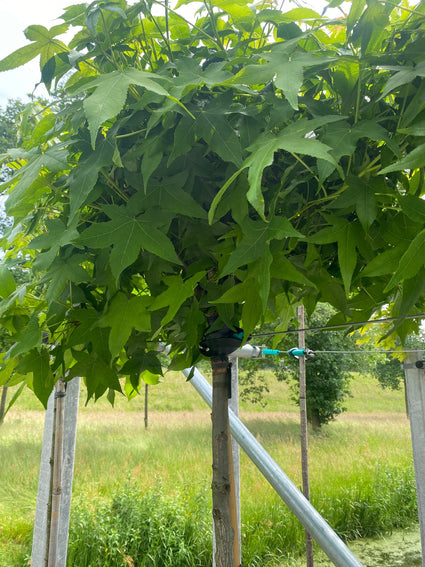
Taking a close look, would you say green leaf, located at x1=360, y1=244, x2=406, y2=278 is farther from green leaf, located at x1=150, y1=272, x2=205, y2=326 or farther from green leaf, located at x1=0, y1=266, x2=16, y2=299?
green leaf, located at x1=0, y1=266, x2=16, y2=299

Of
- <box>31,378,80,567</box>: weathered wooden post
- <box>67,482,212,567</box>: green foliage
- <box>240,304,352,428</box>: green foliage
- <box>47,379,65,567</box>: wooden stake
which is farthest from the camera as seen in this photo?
<box>240,304,352,428</box>: green foliage

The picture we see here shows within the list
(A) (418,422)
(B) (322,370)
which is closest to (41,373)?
(A) (418,422)

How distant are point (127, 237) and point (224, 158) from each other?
8 centimetres

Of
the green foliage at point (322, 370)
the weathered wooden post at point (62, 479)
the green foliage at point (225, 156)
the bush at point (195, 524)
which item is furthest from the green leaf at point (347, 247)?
the green foliage at point (322, 370)

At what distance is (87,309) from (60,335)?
67 millimetres

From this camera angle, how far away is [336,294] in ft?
1.21

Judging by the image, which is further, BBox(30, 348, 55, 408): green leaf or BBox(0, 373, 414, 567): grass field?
BBox(0, 373, 414, 567): grass field

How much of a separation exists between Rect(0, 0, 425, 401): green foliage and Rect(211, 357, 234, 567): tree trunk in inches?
3.2

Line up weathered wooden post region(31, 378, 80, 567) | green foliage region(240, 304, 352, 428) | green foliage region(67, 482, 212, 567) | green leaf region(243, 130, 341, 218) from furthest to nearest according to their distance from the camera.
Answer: green foliage region(240, 304, 352, 428) → green foliage region(67, 482, 212, 567) → weathered wooden post region(31, 378, 80, 567) → green leaf region(243, 130, 341, 218)

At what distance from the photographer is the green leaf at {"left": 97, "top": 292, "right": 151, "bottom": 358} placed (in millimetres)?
326

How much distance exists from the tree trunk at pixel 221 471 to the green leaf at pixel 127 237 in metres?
0.18

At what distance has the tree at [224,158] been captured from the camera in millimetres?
238

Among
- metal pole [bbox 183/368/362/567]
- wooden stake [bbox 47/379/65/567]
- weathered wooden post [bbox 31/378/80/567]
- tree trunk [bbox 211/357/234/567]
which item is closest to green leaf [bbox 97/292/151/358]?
tree trunk [bbox 211/357/234/567]

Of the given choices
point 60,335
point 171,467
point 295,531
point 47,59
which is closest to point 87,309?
point 60,335
